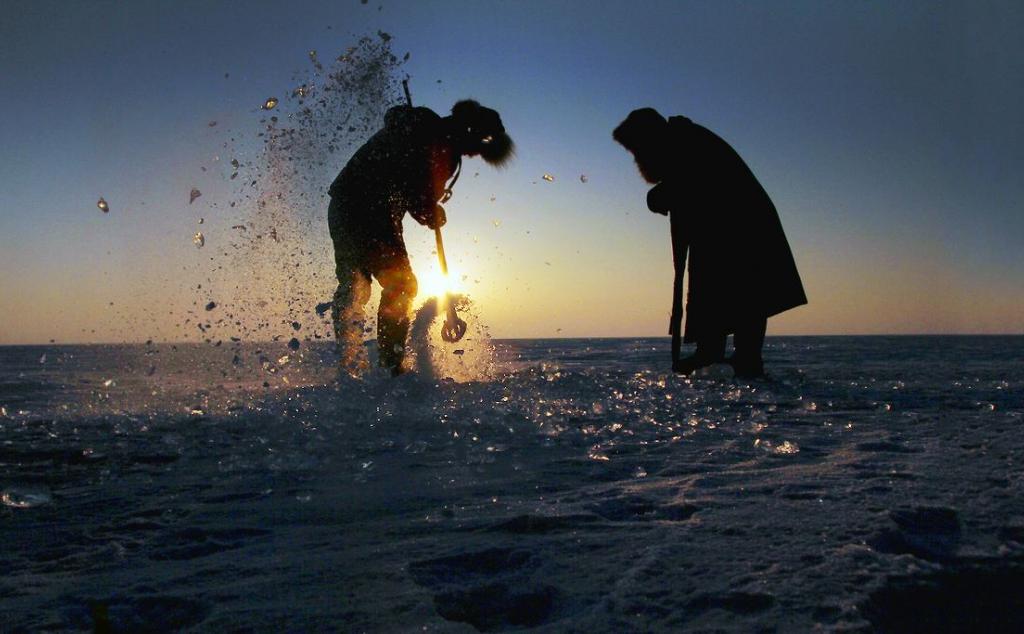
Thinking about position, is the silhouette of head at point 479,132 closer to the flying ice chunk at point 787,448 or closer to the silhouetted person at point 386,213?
the silhouetted person at point 386,213

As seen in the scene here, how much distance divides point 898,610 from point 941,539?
41 cm

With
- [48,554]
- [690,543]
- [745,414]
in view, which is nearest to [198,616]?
[48,554]

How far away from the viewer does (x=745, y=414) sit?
329 centimetres

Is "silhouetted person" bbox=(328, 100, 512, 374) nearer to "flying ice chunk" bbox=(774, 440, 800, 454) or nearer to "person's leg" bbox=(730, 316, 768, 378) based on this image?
"person's leg" bbox=(730, 316, 768, 378)

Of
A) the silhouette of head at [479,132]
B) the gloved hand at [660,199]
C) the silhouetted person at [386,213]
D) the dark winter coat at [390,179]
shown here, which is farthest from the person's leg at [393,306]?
the gloved hand at [660,199]

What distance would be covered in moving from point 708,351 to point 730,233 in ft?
3.03

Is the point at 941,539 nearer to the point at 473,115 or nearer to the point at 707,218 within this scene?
the point at 707,218

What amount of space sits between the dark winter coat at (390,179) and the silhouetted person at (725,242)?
168 centimetres

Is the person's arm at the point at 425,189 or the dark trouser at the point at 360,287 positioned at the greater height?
the person's arm at the point at 425,189

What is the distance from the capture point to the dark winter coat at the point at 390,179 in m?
5.45

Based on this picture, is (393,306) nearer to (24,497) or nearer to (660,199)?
(660,199)

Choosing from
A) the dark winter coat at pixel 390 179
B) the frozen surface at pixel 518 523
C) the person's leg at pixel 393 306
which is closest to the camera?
the frozen surface at pixel 518 523

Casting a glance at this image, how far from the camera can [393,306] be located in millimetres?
5383

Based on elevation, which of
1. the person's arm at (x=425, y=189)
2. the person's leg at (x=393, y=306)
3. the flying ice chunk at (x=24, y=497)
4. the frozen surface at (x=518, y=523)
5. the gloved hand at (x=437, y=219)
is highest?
the person's arm at (x=425, y=189)
